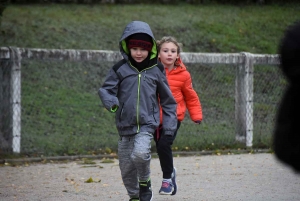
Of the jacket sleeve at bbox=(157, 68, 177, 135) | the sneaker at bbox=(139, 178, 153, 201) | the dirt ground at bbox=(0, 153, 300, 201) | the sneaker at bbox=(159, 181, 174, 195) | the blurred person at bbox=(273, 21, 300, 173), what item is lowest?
the dirt ground at bbox=(0, 153, 300, 201)

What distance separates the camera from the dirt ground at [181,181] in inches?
286

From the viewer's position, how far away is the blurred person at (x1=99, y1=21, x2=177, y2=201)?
6.12 meters

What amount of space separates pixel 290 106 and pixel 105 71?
37.8ft

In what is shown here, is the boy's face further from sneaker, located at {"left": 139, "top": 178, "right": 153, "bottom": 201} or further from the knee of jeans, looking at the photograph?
sneaker, located at {"left": 139, "top": 178, "right": 153, "bottom": 201}

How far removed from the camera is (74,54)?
10516 mm

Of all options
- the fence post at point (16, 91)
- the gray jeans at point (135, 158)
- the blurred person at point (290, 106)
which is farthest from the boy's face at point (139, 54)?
the fence post at point (16, 91)

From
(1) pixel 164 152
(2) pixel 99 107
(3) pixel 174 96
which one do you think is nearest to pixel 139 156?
(1) pixel 164 152

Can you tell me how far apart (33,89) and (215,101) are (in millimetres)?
3207

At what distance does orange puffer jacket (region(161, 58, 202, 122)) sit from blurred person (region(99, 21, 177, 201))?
0.71m

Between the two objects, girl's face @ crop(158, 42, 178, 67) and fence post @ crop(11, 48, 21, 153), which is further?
fence post @ crop(11, 48, 21, 153)

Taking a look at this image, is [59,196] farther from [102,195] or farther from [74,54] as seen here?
[74,54]

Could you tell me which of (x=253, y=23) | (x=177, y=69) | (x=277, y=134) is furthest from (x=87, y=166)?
(x=253, y=23)

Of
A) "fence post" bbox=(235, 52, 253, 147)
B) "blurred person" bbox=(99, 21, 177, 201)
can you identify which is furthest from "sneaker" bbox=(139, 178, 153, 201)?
"fence post" bbox=(235, 52, 253, 147)

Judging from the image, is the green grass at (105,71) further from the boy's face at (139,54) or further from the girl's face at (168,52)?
the boy's face at (139,54)
